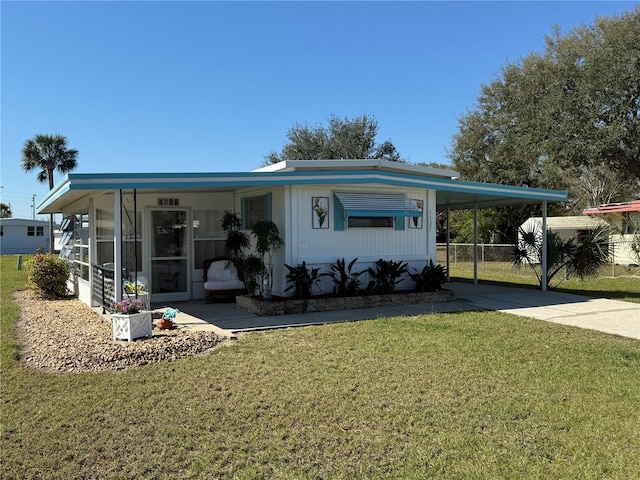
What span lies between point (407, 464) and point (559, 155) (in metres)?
21.2

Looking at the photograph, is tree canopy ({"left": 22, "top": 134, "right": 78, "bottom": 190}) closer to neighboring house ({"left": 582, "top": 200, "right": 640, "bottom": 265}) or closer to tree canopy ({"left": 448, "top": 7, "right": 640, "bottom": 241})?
tree canopy ({"left": 448, "top": 7, "right": 640, "bottom": 241})

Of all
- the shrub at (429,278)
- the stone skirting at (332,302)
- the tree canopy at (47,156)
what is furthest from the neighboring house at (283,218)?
the tree canopy at (47,156)

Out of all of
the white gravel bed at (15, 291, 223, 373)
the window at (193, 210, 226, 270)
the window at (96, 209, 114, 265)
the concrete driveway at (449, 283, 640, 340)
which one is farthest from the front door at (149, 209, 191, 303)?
the concrete driveway at (449, 283, 640, 340)

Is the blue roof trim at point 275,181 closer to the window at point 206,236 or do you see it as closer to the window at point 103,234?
the window at point 103,234

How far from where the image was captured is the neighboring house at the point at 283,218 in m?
9.88

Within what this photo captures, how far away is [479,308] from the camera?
10.1 metres

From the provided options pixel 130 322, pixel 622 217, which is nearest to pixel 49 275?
pixel 130 322

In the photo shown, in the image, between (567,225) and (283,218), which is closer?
(283,218)

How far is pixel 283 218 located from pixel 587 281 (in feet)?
36.5

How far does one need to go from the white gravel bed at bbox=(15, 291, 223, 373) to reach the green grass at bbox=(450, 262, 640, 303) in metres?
9.83

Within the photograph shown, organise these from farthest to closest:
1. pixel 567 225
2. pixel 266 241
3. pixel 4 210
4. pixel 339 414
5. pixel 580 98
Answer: pixel 4 210
pixel 567 225
pixel 580 98
pixel 266 241
pixel 339 414

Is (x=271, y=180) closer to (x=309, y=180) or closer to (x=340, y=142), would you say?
(x=309, y=180)

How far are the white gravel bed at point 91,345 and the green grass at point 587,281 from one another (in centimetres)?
983

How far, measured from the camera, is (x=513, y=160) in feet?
92.7
